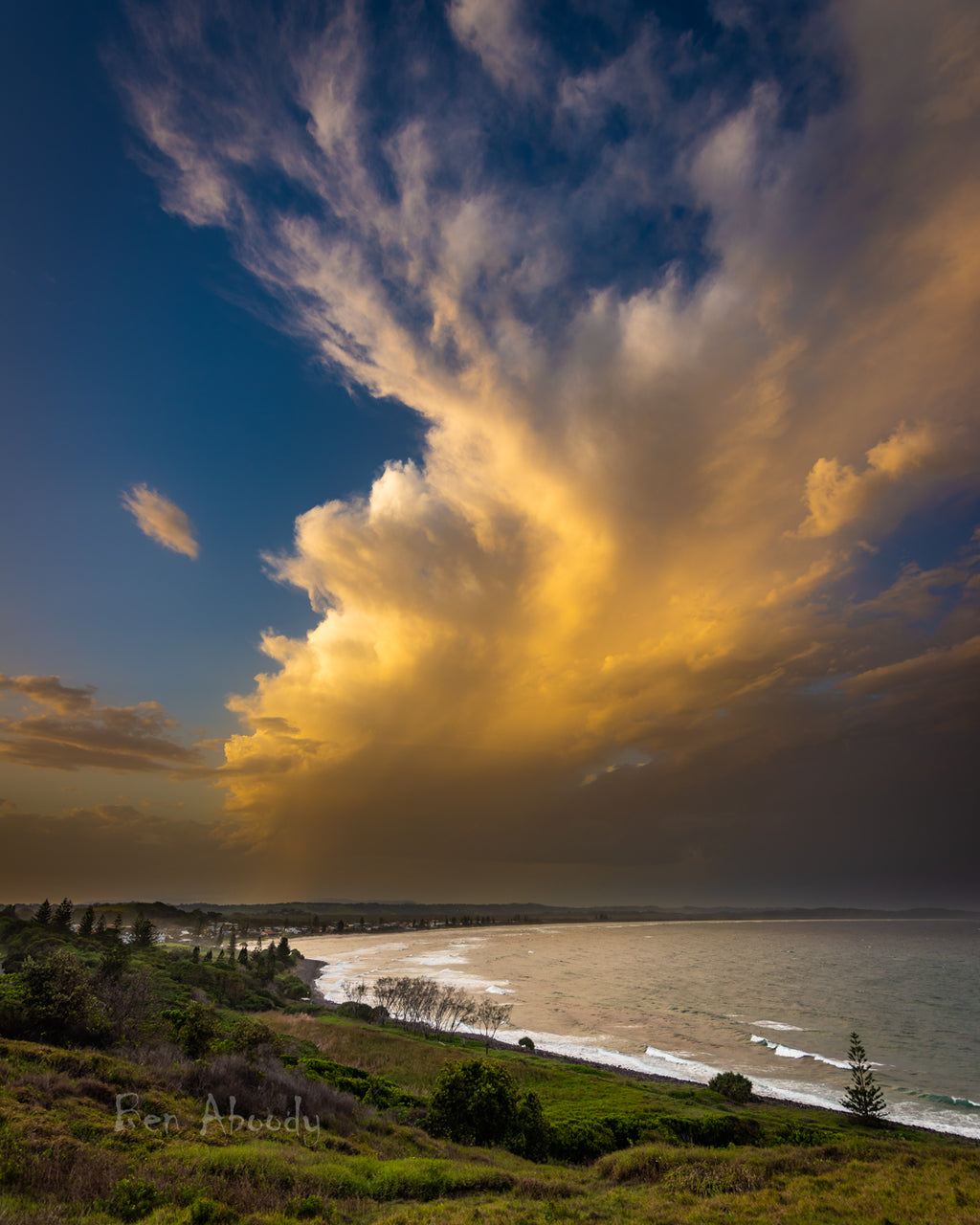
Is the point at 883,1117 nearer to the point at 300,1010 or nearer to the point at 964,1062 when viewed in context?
the point at 964,1062

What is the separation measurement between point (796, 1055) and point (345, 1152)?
85209 mm

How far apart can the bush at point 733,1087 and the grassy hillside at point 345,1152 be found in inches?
119

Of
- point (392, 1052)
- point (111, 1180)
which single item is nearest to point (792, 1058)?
point (392, 1052)

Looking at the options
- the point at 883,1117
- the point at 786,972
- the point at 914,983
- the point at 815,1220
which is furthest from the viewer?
the point at 786,972

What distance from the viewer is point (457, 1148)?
123ft

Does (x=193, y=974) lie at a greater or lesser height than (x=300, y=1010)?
greater

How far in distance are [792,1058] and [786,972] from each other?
4561 inches

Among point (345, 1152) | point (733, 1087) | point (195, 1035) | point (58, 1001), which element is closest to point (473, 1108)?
point (345, 1152)

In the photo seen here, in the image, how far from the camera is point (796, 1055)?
8450cm

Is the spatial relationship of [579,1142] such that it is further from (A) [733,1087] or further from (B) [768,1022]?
(B) [768,1022]

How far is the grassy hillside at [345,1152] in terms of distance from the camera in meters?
20.3

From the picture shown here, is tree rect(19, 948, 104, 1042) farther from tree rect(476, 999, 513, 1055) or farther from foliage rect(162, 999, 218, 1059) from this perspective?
tree rect(476, 999, 513, 1055)

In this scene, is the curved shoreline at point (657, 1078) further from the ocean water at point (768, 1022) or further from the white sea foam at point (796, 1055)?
A: the white sea foam at point (796, 1055)

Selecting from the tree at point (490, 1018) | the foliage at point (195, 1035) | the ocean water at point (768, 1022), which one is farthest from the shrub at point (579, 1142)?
the tree at point (490, 1018)
